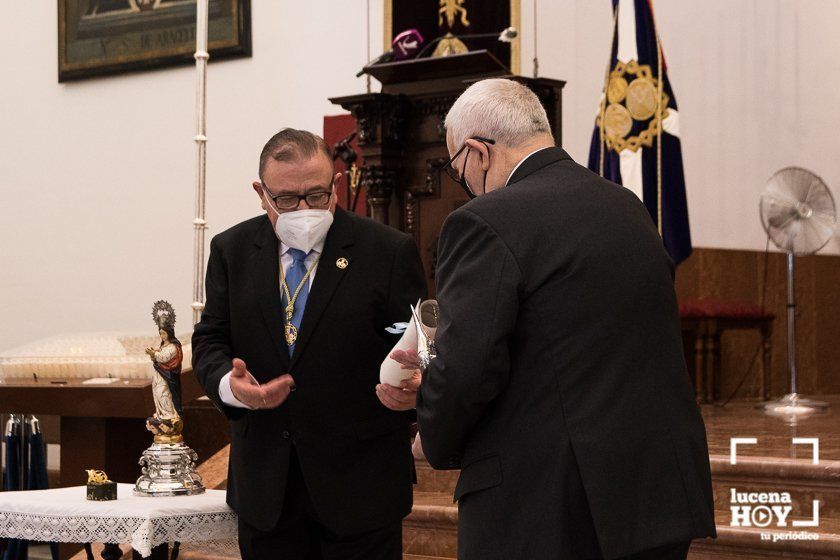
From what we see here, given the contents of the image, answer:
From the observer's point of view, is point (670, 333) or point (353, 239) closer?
point (670, 333)

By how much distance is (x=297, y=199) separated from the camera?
2967 millimetres

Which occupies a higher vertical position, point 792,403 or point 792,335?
point 792,335

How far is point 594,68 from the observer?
28.6ft

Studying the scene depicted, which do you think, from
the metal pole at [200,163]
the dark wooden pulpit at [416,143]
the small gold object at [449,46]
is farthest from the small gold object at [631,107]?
the metal pole at [200,163]

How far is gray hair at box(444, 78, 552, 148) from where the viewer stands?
2.34 meters

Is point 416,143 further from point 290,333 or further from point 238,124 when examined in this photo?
point 290,333

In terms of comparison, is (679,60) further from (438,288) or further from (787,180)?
(438,288)

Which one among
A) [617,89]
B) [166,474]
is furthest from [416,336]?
[617,89]

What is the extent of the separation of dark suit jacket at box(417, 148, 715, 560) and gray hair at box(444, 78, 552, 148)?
0.17 meters

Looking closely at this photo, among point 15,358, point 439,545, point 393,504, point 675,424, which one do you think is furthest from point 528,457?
point 15,358

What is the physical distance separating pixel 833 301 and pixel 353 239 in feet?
23.5

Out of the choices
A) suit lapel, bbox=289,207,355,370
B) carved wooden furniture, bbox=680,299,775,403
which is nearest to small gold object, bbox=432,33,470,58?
carved wooden furniture, bbox=680,299,775,403

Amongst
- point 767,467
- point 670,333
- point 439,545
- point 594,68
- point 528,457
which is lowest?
point 439,545

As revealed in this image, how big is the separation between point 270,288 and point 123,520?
2.54ft
